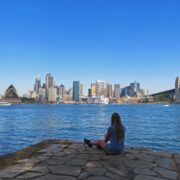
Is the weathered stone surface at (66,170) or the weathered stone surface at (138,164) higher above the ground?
the weathered stone surface at (66,170)

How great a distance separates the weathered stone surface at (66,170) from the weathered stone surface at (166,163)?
202cm

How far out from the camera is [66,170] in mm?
6082

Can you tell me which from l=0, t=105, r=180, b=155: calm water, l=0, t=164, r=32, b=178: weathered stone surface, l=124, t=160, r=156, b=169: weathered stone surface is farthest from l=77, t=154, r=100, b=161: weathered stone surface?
l=0, t=105, r=180, b=155: calm water

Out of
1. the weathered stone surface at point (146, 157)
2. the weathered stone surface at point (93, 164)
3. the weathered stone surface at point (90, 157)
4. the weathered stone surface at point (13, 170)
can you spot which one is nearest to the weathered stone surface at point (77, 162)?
the weathered stone surface at point (93, 164)

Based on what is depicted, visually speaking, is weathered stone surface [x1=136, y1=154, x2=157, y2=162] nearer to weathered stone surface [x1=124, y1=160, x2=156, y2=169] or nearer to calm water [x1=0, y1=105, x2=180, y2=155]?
weathered stone surface [x1=124, y1=160, x2=156, y2=169]

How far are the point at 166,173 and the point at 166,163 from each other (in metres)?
0.90

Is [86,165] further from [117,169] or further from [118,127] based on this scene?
[118,127]

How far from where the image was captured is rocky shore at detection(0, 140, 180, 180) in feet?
18.9

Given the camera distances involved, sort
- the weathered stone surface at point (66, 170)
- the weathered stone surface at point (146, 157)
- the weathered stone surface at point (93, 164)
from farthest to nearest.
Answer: the weathered stone surface at point (146, 157)
the weathered stone surface at point (93, 164)
the weathered stone surface at point (66, 170)

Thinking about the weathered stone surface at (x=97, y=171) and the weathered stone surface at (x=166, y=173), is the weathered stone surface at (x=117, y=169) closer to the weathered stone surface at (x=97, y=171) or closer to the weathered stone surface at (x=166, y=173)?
the weathered stone surface at (x=97, y=171)

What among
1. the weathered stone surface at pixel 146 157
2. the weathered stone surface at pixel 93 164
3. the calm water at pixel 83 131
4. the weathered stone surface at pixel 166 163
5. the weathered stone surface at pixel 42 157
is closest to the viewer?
the weathered stone surface at pixel 93 164

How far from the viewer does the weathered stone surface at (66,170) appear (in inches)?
231

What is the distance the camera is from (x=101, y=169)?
20.4 ft

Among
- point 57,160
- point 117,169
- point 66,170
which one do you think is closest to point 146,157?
point 117,169
